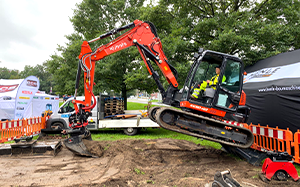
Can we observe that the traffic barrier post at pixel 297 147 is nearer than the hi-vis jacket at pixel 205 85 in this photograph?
Yes

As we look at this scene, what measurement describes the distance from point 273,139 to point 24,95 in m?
13.9

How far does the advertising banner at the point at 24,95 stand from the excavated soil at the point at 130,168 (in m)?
7.27

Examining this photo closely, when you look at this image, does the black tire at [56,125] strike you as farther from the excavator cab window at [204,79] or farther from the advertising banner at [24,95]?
the excavator cab window at [204,79]

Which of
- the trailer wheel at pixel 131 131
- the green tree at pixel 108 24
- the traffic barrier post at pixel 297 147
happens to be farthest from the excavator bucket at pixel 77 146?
the green tree at pixel 108 24

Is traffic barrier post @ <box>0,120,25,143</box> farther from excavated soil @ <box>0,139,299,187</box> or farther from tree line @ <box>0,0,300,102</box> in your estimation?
tree line @ <box>0,0,300,102</box>

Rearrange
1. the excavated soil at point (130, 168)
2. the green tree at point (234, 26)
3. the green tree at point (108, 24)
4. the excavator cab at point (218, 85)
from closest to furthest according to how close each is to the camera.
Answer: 1. the excavated soil at point (130, 168)
2. the excavator cab at point (218, 85)
3. the green tree at point (234, 26)
4. the green tree at point (108, 24)

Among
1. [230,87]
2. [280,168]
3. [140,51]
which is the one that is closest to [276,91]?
[230,87]

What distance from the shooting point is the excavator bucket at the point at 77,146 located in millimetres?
6109

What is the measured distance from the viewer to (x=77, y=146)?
20.3 feet

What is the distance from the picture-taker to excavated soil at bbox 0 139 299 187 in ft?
13.6

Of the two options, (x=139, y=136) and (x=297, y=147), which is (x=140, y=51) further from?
(x=297, y=147)

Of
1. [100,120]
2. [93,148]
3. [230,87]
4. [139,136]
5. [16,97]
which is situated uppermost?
[230,87]

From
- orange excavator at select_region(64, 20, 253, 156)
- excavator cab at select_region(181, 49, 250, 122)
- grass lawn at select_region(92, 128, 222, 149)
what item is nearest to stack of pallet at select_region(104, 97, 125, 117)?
grass lawn at select_region(92, 128, 222, 149)

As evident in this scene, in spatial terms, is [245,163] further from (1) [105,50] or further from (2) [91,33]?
(2) [91,33]
